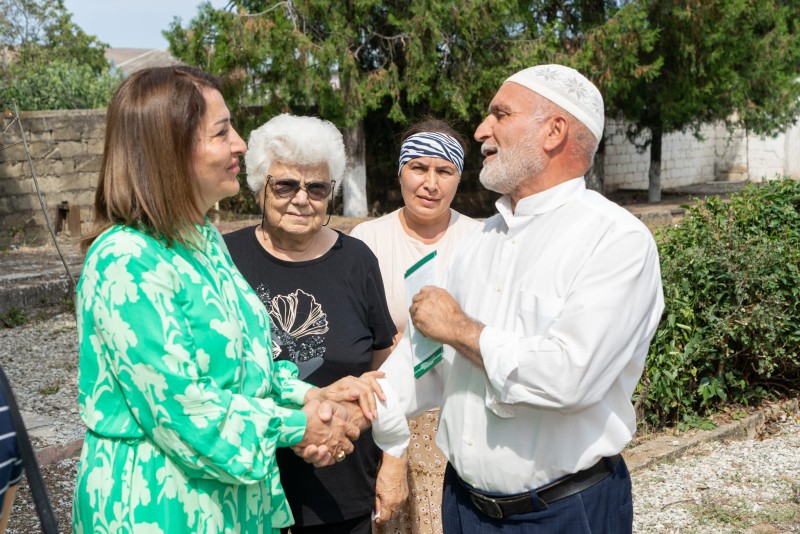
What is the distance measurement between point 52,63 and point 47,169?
5.03m

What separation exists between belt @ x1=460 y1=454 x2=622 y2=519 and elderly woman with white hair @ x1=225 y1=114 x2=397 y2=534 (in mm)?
746

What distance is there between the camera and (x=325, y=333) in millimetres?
3105

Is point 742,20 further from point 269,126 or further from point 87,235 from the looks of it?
point 87,235

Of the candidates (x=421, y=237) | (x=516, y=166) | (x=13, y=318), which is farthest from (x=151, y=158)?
(x=13, y=318)

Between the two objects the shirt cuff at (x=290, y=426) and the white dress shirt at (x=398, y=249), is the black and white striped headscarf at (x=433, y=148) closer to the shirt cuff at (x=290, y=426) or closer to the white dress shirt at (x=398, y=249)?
the white dress shirt at (x=398, y=249)

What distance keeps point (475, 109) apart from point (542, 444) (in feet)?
48.9

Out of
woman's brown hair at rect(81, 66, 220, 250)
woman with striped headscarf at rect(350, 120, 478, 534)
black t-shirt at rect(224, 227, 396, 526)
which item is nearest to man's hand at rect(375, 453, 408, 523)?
black t-shirt at rect(224, 227, 396, 526)

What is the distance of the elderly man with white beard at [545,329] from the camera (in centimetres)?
227

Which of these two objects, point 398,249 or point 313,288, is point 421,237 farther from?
point 313,288

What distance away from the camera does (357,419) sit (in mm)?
2701

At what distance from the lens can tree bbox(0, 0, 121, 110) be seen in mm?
16016

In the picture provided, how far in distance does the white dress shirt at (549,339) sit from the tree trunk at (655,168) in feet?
70.2

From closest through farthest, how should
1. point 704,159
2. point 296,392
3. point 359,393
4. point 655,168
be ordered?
point 296,392 < point 359,393 < point 655,168 < point 704,159

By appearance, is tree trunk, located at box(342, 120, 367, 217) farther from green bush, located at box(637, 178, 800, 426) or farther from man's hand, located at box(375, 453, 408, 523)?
man's hand, located at box(375, 453, 408, 523)
